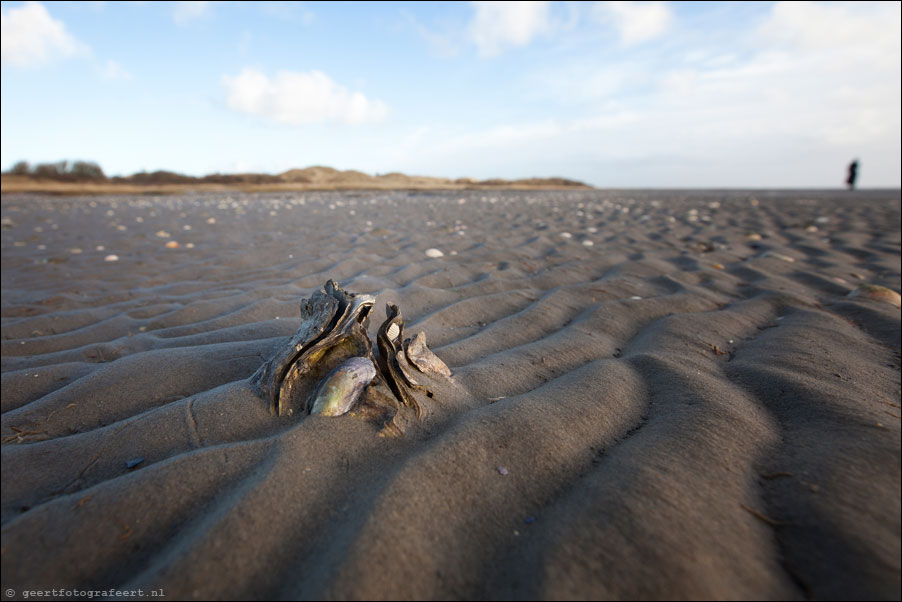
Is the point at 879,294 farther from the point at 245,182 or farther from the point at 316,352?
the point at 245,182

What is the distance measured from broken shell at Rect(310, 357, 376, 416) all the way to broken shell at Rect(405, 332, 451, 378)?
8.2 inches

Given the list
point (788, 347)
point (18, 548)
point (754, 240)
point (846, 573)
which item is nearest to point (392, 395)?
point (18, 548)

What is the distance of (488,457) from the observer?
1.28 m

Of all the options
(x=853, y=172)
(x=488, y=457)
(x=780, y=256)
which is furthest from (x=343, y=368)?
(x=853, y=172)

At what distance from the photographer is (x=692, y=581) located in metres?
0.88

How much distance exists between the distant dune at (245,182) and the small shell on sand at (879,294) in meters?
22.1

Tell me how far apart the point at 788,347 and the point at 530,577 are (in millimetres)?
1775

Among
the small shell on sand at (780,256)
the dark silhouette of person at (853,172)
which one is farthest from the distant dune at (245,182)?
the small shell on sand at (780,256)

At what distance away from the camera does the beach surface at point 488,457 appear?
3.06ft

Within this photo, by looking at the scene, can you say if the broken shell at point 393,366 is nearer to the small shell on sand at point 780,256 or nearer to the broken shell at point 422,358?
the broken shell at point 422,358

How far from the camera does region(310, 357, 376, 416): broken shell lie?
142cm

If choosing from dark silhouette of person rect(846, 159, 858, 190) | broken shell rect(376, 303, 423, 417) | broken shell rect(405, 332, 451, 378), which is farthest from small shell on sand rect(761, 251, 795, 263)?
dark silhouette of person rect(846, 159, 858, 190)

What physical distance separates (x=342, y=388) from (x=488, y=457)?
1.65ft

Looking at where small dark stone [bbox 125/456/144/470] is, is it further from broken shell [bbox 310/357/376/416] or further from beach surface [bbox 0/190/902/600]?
broken shell [bbox 310/357/376/416]
